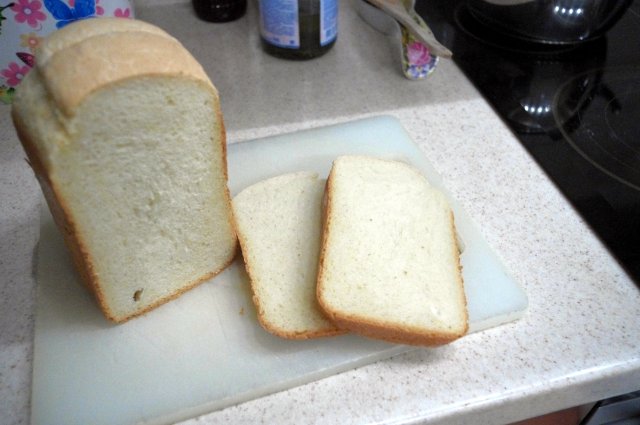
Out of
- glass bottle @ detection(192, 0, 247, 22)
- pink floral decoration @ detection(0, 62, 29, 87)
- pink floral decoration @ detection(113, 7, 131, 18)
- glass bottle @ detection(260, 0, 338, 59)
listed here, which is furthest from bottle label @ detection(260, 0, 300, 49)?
pink floral decoration @ detection(0, 62, 29, 87)

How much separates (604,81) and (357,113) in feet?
2.03

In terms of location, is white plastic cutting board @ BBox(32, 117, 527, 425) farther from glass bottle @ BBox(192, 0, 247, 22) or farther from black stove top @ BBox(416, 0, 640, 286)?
glass bottle @ BBox(192, 0, 247, 22)

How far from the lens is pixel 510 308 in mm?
788

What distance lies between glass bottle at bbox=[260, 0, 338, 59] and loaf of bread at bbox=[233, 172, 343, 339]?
479 millimetres

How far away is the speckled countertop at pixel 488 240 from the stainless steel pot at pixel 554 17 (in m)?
0.18

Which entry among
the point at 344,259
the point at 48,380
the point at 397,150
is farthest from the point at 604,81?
the point at 48,380

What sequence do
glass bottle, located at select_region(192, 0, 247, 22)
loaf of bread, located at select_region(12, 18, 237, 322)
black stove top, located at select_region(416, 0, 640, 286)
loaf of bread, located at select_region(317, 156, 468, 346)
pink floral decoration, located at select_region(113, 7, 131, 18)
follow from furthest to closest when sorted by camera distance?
glass bottle, located at select_region(192, 0, 247, 22) < pink floral decoration, located at select_region(113, 7, 131, 18) < black stove top, located at select_region(416, 0, 640, 286) < loaf of bread, located at select_region(317, 156, 468, 346) < loaf of bread, located at select_region(12, 18, 237, 322)

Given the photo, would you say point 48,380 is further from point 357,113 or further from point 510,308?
point 357,113

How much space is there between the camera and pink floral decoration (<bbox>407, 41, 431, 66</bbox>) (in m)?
1.24

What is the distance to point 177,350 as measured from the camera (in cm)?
74

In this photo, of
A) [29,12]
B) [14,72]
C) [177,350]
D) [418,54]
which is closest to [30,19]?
[29,12]

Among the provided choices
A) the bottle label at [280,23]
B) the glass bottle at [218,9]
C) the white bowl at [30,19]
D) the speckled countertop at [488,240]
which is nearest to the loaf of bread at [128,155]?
the speckled countertop at [488,240]

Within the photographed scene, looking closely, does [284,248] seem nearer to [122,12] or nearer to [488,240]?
[488,240]

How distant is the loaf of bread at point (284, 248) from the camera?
2.45 ft
